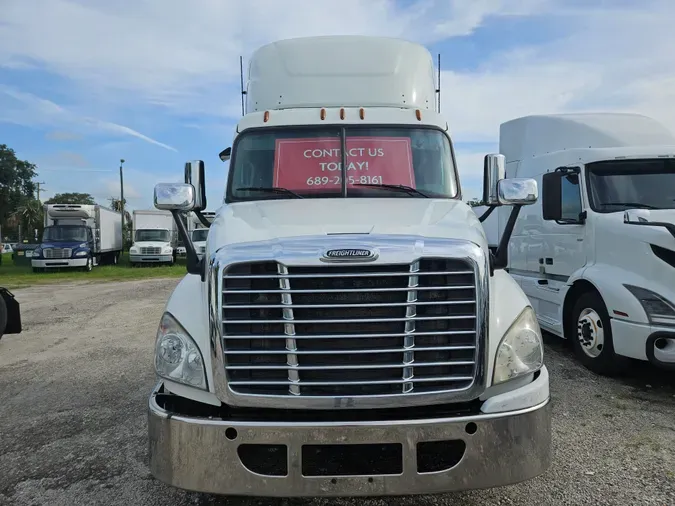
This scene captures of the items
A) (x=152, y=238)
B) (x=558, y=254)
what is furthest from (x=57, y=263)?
(x=558, y=254)

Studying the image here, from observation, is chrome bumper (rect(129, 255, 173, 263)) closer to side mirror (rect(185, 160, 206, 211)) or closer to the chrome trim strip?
side mirror (rect(185, 160, 206, 211))

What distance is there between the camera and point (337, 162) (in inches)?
173

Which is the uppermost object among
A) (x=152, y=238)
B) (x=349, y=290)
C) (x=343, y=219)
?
(x=343, y=219)

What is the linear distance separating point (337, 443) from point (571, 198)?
17.5 ft

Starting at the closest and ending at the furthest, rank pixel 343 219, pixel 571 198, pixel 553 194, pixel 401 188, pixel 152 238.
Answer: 1. pixel 343 219
2. pixel 401 188
3. pixel 553 194
4. pixel 571 198
5. pixel 152 238

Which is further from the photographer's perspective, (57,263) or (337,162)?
(57,263)

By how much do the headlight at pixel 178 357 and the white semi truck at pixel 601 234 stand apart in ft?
14.6

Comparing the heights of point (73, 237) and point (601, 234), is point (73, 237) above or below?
below

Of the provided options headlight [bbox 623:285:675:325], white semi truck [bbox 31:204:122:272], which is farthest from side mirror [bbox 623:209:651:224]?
white semi truck [bbox 31:204:122:272]

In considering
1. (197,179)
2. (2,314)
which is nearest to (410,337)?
(197,179)

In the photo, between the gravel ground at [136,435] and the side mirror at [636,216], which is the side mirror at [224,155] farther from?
the side mirror at [636,216]

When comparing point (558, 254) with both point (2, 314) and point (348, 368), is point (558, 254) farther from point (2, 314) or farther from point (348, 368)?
point (2, 314)

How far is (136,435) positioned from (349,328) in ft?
8.58

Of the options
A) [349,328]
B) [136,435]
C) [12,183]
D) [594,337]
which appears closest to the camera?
[349,328]
